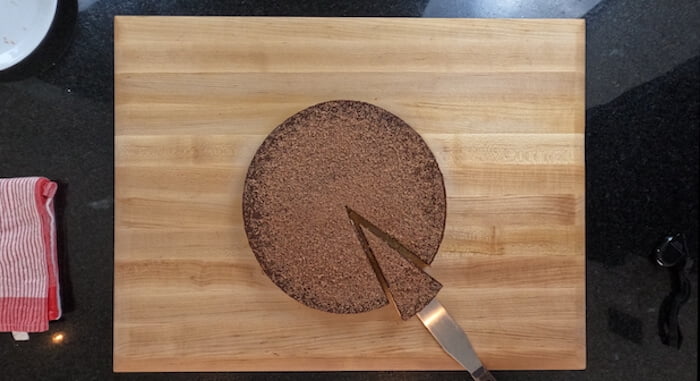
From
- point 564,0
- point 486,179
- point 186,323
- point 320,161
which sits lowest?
point 186,323

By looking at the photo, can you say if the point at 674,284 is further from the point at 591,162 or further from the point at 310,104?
the point at 310,104

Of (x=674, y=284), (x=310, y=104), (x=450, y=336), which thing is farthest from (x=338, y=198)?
(x=674, y=284)

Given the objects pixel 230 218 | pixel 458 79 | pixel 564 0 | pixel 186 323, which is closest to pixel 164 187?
pixel 230 218

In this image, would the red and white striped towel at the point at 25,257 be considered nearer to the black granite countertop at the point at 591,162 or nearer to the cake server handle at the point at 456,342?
the black granite countertop at the point at 591,162

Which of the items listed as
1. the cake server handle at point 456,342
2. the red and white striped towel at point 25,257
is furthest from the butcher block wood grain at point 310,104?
the red and white striped towel at point 25,257

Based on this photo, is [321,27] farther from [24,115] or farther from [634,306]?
[634,306]
